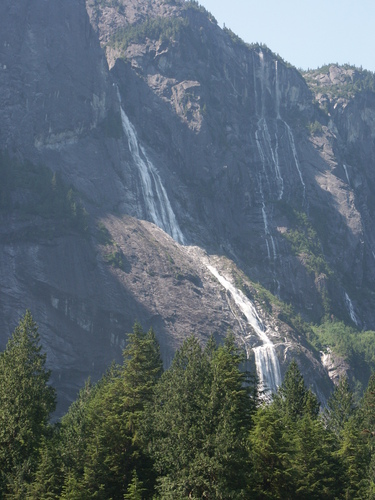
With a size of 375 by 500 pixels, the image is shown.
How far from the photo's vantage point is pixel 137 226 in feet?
506

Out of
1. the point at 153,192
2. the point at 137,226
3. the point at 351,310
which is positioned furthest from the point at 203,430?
the point at 351,310

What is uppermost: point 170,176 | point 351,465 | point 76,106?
point 76,106

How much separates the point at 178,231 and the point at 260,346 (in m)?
37.4

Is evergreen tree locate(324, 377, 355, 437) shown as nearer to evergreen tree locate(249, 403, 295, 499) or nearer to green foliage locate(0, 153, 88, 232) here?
evergreen tree locate(249, 403, 295, 499)

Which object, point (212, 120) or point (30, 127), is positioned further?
point (212, 120)

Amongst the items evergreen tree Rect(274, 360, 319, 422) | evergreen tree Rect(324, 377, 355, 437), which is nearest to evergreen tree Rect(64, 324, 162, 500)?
evergreen tree Rect(274, 360, 319, 422)

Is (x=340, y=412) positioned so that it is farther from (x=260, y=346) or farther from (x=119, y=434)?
(x=260, y=346)

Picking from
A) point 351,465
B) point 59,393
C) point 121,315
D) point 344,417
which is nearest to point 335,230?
point 121,315

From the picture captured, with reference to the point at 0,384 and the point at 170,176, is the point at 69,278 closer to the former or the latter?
the point at 170,176

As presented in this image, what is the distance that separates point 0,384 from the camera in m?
54.4

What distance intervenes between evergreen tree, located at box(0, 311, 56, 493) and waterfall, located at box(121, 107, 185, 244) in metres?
109

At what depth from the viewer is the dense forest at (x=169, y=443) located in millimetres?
45156

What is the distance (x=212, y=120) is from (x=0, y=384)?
14859cm

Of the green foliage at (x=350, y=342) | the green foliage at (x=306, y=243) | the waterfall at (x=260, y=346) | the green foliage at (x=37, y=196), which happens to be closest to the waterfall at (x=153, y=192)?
the waterfall at (x=260, y=346)
